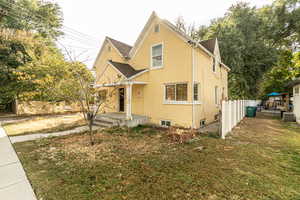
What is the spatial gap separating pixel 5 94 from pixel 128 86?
13.4 metres

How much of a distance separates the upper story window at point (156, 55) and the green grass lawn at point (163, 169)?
18.7ft

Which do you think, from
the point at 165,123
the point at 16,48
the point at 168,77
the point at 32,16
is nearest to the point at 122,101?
the point at 165,123

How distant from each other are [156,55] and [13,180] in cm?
889

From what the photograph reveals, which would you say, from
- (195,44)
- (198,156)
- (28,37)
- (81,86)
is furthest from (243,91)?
(28,37)

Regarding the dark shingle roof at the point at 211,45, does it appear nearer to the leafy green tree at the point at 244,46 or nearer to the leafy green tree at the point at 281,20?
the leafy green tree at the point at 244,46

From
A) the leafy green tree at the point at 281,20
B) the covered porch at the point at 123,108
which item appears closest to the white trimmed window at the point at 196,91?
the covered porch at the point at 123,108

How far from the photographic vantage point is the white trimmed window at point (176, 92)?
8.32 m

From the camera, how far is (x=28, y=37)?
45.7ft

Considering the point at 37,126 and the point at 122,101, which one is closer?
the point at 37,126

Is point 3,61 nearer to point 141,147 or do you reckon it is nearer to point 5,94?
point 5,94

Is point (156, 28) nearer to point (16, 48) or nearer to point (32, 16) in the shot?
point (16, 48)

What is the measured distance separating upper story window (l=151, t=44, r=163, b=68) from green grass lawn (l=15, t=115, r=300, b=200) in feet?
18.7

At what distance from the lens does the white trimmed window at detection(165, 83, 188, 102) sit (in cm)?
832

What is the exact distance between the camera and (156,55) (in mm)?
9344
